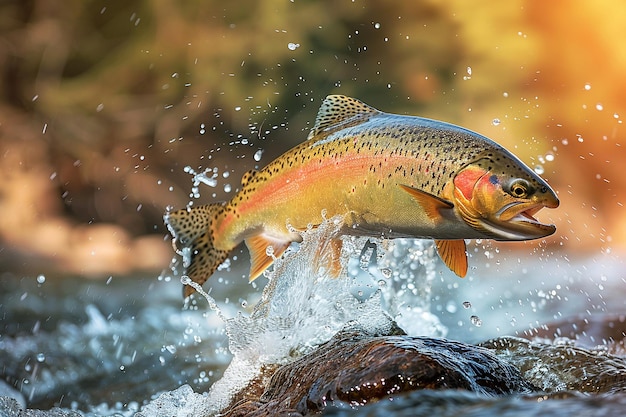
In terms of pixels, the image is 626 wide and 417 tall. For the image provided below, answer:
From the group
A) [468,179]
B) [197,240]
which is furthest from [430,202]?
[197,240]

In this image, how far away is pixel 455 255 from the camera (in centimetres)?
215

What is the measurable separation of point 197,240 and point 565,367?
1.35 metres

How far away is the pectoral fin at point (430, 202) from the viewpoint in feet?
6.45

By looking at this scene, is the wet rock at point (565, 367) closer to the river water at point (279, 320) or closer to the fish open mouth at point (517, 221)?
the river water at point (279, 320)

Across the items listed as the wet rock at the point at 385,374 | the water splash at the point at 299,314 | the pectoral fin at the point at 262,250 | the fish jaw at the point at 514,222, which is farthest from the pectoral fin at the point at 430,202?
the pectoral fin at the point at 262,250

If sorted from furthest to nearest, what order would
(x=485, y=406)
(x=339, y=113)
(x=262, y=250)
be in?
(x=262, y=250), (x=339, y=113), (x=485, y=406)

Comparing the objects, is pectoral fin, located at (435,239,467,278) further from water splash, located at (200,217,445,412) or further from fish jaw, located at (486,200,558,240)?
water splash, located at (200,217,445,412)

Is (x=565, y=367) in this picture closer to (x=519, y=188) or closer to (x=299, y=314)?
(x=519, y=188)

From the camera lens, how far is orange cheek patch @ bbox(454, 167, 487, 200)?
6.39ft

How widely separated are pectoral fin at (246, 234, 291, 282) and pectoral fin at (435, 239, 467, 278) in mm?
583

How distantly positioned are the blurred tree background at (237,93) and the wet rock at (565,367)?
6045mm

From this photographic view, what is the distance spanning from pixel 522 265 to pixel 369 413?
6725 millimetres

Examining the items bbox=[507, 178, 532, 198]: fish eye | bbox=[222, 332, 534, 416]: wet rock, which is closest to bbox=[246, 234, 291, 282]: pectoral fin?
bbox=[222, 332, 534, 416]: wet rock

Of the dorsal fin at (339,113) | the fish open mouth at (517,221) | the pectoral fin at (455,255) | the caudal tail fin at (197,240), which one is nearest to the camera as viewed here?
the fish open mouth at (517,221)
